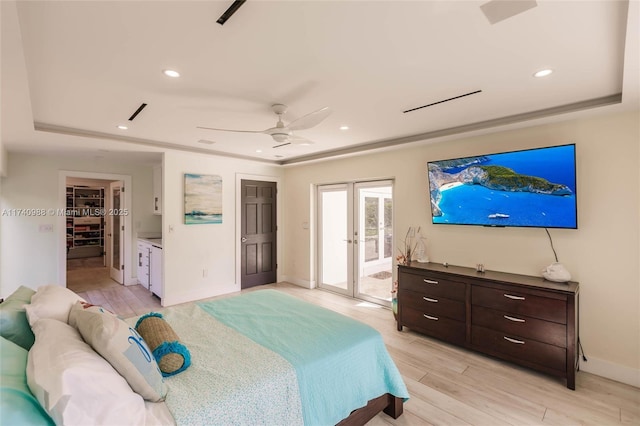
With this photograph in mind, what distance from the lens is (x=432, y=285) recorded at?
338 centimetres

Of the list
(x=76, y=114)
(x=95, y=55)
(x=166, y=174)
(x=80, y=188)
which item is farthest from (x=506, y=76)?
(x=80, y=188)

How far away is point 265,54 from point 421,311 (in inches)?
121

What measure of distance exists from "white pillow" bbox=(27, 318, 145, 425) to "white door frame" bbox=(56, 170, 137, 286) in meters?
5.05

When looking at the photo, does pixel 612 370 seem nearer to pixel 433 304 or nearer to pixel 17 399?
pixel 433 304

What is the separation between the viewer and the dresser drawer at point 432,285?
319 cm

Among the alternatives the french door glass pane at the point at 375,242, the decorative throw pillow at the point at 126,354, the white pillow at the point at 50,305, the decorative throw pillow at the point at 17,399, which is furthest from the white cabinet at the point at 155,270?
the decorative throw pillow at the point at 17,399

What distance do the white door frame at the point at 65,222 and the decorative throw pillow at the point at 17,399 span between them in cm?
512

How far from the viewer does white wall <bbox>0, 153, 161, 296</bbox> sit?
15.4 ft

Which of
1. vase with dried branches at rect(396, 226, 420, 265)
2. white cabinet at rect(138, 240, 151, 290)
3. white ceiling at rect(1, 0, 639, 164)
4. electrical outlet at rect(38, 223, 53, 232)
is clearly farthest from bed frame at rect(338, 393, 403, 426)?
electrical outlet at rect(38, 223, 53, 232)

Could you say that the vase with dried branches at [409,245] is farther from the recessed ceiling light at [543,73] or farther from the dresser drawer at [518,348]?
the recessed ceiling light at [543,73]

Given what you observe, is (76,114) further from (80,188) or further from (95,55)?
(80,188)

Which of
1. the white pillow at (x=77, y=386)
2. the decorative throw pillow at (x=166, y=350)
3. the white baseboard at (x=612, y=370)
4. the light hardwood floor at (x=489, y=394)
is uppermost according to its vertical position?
the white pillow at (x=77, y=386)

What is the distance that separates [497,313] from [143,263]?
5583 mm

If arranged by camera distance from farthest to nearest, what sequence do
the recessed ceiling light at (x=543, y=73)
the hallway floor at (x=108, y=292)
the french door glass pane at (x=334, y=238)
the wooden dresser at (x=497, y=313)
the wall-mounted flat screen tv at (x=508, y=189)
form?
the french door glass pane at (x=334, y=238) → the hallway floor at (x=108, y=292) → the wall-mounted flat screen tv at (x=508, y=189) → the wooden dresser at (x=497, y=313) → the recessed ceiling light at (x=543, y=73)
